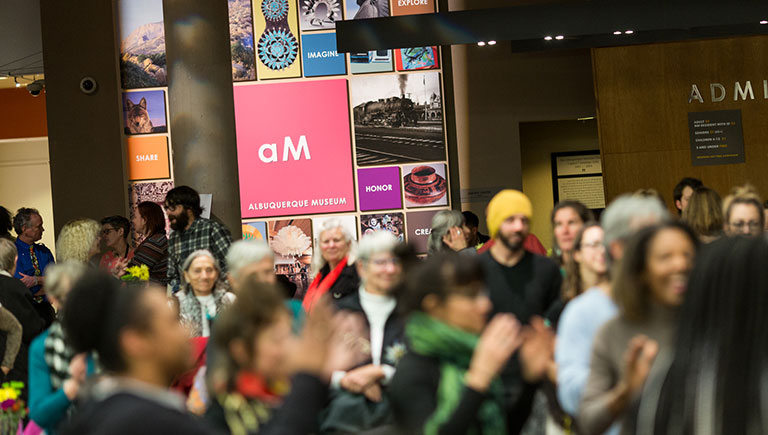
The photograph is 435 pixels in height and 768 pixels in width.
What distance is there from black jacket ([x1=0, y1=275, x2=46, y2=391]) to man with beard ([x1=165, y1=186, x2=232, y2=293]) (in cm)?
98

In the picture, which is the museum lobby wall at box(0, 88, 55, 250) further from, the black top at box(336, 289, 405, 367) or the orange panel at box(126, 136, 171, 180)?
the black top at box(336, 289, 405, 367)

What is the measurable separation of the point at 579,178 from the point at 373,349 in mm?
8420

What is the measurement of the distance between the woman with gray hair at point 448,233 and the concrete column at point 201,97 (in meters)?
1.70

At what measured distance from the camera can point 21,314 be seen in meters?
5.81

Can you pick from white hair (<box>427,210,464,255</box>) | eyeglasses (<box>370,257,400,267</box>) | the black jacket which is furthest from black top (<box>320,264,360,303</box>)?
the black jacket

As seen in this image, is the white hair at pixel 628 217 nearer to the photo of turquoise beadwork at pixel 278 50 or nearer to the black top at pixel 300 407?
the black top at pixel 300 407

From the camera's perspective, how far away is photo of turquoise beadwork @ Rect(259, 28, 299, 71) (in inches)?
376

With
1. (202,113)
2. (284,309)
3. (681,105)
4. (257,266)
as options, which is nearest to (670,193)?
(681,105)

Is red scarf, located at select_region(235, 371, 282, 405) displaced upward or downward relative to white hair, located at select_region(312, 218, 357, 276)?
downward

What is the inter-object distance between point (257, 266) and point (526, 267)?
116 centimetres

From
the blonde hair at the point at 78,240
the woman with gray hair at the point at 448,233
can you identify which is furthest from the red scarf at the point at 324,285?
the blonde hair at the point at 78,240

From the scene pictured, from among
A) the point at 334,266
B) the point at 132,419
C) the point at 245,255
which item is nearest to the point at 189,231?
the point at 334,266

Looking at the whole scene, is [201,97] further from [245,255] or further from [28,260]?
[245,255]

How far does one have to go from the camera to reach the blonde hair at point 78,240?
5.73 metres
